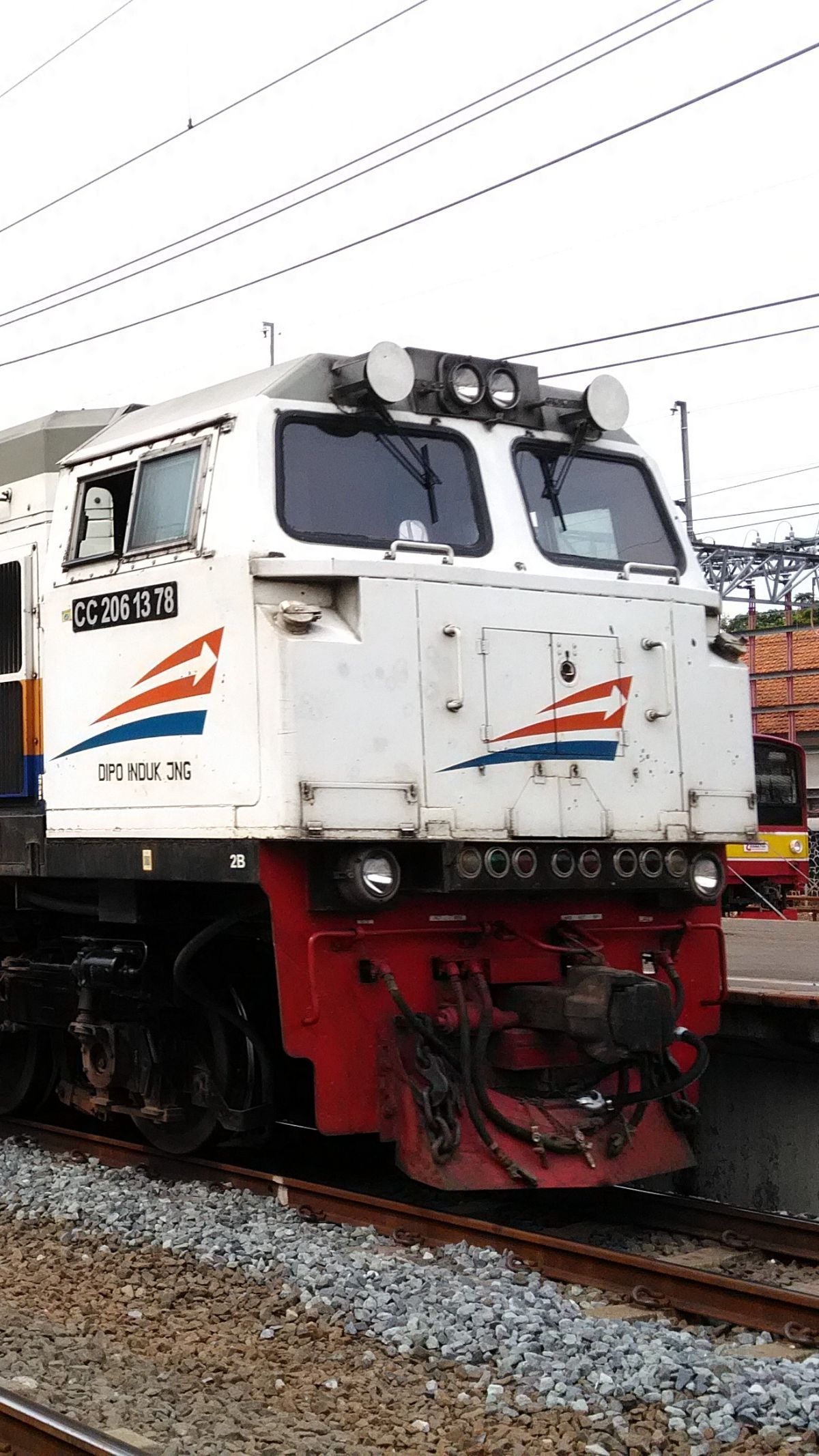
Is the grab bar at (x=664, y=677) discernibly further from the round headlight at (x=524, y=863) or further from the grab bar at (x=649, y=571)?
the round headlight at (x=524, y=863)

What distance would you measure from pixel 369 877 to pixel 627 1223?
2055mm

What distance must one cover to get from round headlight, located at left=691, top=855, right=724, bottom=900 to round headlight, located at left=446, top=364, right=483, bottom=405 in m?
2.49

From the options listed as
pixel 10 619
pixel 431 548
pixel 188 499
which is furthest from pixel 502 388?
pixel 10 619

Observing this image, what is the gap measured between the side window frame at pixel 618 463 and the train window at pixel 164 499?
5.31ft

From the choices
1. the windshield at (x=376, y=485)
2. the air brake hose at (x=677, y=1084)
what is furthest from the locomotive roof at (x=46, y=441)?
the air brake hose at (x=677, y=1084)

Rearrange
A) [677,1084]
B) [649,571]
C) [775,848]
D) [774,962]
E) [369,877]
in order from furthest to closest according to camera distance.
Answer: [775,848], [774,962], [649,571], [677,1084], [369,877]

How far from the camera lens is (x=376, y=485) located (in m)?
7.08

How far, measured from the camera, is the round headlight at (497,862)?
6.65 meters

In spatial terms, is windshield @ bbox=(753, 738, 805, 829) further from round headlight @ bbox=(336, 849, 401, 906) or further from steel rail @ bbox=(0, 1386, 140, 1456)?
steel rail @ bbox=(0, 1386, 140, 1456)

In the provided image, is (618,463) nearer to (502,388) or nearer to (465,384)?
(502,388)

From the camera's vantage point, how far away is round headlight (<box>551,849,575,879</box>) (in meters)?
6.87

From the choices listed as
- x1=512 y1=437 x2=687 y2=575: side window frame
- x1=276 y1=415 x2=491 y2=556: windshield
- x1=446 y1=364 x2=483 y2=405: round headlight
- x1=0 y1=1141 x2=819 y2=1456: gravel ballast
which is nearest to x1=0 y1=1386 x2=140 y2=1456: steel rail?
x1=0 y1=1141 x2=819 y2=1456: gravel ballast

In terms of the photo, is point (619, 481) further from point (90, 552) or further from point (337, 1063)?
point (337, 1063)

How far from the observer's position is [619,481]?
8.02 m
